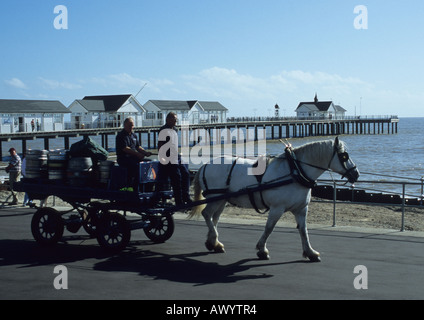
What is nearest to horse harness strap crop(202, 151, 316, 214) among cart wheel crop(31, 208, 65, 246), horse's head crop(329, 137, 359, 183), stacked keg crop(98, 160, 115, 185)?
horse's head crop(329, 137, 359, 183)

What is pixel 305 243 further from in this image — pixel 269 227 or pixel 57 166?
pixel 57 166

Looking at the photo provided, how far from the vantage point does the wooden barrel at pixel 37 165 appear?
436 inches

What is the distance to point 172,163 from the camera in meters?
9.96

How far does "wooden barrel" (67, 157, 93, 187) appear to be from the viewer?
10656mm

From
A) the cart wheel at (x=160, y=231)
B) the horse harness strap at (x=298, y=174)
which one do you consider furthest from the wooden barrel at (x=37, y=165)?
the horse harness strap at (x=298, y=174)

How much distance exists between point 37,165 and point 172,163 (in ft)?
10.4

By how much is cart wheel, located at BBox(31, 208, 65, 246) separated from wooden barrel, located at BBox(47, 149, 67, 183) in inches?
A: 27.3

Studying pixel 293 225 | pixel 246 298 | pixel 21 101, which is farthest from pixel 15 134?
pixel 246 298

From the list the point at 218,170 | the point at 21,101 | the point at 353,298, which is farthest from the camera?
the point at 21,101

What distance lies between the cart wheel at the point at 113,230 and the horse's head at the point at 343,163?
4.00 meters

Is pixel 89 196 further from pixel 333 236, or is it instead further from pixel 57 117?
pixel 57 117

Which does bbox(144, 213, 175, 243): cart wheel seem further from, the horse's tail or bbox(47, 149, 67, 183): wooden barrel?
bbox(47, 149, 67, 183): wooden barrel
